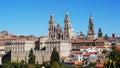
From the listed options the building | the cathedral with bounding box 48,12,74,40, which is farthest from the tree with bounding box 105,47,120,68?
the cathedral with bounding box 48,12,74,40

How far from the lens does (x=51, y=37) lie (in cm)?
8106

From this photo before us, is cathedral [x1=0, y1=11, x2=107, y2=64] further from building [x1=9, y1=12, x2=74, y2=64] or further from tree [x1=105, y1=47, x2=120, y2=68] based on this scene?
tree [x1=105, y1=47, x2=120, y2=68]

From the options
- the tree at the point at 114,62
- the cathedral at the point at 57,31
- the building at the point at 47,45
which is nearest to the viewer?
the tree at the point at 114,62

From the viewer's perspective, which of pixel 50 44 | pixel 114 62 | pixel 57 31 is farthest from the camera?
pixel 57 31

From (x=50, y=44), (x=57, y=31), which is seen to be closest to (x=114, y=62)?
(x=50, y=44)

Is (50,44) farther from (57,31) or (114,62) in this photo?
(114,62)

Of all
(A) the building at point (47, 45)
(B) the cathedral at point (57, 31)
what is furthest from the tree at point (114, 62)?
(B) the cathedral at point (57, 31)

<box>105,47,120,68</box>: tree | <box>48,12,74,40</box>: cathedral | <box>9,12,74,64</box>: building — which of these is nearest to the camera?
<box>105,47,120,68</box>: tree

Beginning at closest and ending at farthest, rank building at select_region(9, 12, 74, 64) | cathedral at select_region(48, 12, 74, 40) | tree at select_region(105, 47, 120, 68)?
1. tree at select_region(105, 47, 120, 68)
2. building at select_region(9, 12, 74, 64)
3. cathedral at select_region(48, 12, 74, 40)

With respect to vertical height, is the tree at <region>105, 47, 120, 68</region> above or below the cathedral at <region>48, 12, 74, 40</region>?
below

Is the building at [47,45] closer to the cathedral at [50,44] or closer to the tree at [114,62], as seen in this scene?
the cathedral at [50,44]

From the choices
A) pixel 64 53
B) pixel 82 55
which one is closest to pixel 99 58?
pixel 82 55

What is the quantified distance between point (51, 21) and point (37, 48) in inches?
311

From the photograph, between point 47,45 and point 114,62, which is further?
point 47,45
